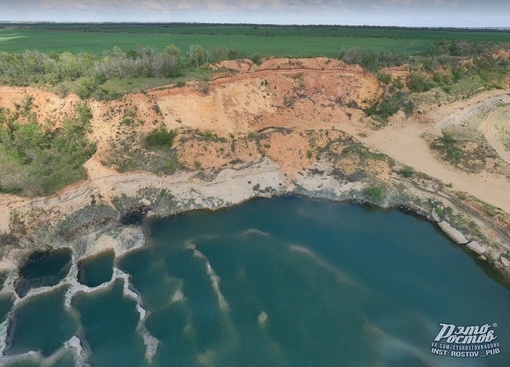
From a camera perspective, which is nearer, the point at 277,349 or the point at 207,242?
the point at 277,349

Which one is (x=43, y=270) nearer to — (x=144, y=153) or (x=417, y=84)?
(x=144, y=153)

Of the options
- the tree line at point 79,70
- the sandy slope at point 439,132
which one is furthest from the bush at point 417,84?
the tree line at point 79,70

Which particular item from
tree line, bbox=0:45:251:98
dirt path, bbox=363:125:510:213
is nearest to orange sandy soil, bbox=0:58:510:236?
dirt path, bbox=363:125:510:213

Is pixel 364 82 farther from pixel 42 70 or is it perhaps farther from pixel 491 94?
pixel 42 70

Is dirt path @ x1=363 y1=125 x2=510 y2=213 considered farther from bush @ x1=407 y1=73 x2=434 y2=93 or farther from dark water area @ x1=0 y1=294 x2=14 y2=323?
dark water area @ x1=0 y1=294 x2=14 y2=323

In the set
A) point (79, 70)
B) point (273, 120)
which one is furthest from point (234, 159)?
point (79, 70)

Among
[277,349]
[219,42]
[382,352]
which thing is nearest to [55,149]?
[277,349]
